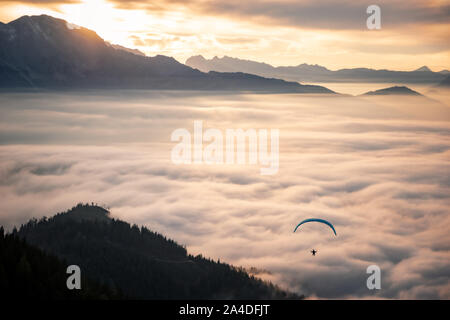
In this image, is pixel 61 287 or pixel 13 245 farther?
pixel 13 245
